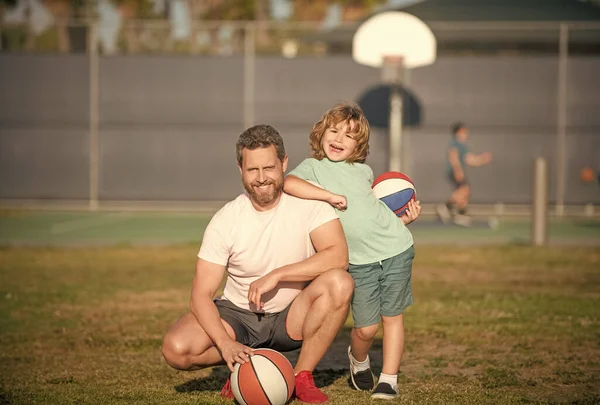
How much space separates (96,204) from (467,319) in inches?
581

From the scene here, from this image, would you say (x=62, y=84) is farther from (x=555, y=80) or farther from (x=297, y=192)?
(x=297, y=192)

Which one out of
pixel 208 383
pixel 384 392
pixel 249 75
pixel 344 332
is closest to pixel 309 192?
pixel 384 392

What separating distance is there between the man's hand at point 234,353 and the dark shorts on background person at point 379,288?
0.80m

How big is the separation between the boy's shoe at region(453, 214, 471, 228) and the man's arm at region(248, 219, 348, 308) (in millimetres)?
13093

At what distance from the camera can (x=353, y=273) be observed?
592cm

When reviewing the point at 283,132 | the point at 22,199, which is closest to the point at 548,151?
the point at 283,132

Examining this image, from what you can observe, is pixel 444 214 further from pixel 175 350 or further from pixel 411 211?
pixel 175 350

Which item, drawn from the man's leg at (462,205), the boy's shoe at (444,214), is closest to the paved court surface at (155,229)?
the boy's shoe at (444,214)

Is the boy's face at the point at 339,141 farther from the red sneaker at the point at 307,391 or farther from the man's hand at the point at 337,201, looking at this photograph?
the red sneaker at the point at 307,391

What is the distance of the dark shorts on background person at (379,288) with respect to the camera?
5.90m

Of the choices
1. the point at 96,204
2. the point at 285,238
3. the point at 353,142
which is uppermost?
the point at 353,142

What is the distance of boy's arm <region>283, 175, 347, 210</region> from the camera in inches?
223

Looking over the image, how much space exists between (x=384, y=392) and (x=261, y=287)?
3.21 ft

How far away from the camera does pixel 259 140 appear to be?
552 centimetres
